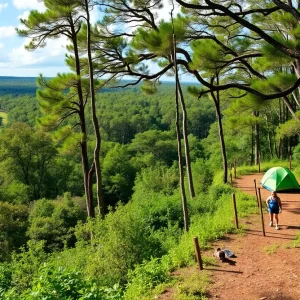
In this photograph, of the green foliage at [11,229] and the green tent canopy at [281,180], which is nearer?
the green tent canopy at [281,180]

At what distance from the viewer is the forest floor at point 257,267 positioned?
19.9 ft

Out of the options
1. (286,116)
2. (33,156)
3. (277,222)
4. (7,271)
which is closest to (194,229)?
(277,222)

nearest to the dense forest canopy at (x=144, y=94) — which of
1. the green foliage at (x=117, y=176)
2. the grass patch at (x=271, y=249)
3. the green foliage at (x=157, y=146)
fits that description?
the grass patch at (x=271, y=249)

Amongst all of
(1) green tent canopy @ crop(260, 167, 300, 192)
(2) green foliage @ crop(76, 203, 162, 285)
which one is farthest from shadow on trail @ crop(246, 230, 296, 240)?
(1) green tent canopy @ crop(260, 167, 300, 192)

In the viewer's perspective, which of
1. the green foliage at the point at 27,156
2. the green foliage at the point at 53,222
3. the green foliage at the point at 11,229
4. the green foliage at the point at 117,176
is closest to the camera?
the green foliage at the point at 11,229

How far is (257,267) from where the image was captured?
7.11 metres

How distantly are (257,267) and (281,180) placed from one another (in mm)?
6866

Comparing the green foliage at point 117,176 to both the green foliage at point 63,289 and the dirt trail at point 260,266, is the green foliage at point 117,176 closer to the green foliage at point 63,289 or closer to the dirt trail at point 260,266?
the dirt trail at point 260,266

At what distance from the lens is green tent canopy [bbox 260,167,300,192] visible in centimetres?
1319

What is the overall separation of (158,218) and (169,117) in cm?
7749

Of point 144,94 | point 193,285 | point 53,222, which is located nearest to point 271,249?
point 193,285

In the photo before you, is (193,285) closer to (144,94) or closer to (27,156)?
(144,94)

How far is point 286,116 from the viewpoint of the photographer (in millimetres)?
27281

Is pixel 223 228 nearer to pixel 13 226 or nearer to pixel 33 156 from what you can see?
pixel 13 226
